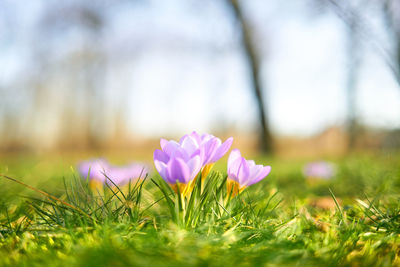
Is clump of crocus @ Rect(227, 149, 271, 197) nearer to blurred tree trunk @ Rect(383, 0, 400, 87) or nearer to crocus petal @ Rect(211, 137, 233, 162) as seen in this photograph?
crocus petal @ Rect(211, 137, 233, 162)

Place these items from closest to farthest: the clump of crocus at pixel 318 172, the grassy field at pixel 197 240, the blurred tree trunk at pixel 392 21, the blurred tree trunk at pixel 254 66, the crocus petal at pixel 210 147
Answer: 1. the grassy field at pixel 197 240
2. the crocus petal at pixel 210 147
3. the blurred tree trunk at pixel 392 21
4. the clump of crocus at pixel 318 172
5. the blurred tree trunk at pixel 254 66

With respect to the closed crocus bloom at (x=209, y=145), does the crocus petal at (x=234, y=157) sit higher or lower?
lower

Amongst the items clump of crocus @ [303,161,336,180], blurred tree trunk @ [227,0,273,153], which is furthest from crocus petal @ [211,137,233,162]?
blurred tree trunk @ [227,0,273,153]

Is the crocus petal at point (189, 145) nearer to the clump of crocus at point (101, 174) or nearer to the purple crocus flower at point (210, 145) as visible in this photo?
the purple crocus flower at point (210, 145)

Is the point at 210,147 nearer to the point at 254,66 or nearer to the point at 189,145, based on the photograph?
the point at 189,145

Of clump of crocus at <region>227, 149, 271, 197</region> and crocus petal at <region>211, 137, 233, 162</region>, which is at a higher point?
crocus petal at <region>211, 137, 233, 162</region>

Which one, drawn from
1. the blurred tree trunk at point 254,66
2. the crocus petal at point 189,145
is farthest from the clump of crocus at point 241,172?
the blurred tree trunk at point 254,66

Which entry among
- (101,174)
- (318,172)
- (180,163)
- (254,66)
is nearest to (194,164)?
(180,163)
